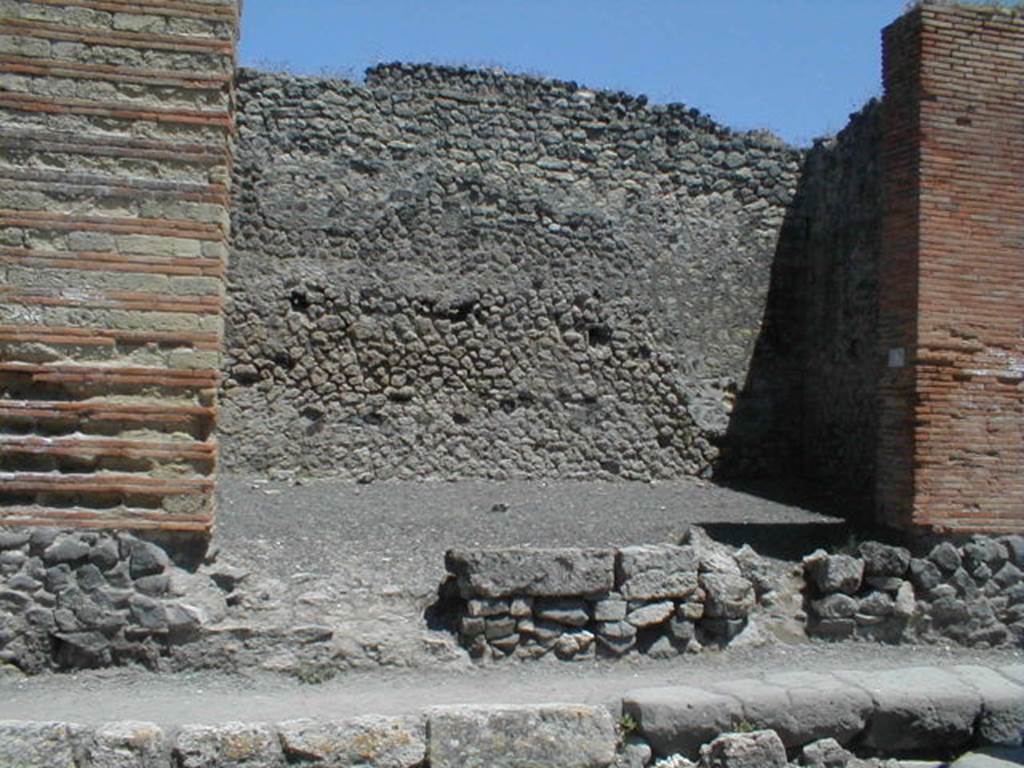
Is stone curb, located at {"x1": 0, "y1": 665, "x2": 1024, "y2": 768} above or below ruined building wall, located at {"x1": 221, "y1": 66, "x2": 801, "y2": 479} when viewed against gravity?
below

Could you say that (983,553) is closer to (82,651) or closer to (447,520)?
(447,520)

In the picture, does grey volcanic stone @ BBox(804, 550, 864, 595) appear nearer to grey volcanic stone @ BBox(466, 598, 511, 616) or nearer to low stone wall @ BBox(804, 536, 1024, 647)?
low stone wall @ BBox(804, 536, 1024, 647)

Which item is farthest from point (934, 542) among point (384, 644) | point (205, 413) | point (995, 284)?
point (205, 413)

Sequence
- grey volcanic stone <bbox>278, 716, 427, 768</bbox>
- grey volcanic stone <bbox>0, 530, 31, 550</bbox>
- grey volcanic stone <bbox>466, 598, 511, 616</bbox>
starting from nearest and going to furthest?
grey volcanic stone <bbox>278, 716, 427, 768</bbox>, grey volcanic stone <bbox>0, 530, 31, 550</bbox>, grey volcanic stone <bbox>466, 598, 511, 616</bbox>

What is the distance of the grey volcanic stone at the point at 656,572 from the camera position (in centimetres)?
628

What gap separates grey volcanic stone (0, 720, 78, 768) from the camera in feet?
15.4

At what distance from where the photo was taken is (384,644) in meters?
5.90

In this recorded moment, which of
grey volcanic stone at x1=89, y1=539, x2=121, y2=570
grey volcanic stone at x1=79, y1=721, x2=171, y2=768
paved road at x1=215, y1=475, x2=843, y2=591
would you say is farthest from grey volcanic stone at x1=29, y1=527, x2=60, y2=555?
paved road at x1=215, y1=475, x2=843, y2=591

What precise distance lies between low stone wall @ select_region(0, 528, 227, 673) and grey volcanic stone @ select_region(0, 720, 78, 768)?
0.72 m

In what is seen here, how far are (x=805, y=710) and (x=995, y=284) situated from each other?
3.19 metres

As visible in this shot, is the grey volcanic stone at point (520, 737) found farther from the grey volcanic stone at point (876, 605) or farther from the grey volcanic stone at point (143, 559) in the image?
the grey volcanic stone at point (876, 605)

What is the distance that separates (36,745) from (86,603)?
2.92ft

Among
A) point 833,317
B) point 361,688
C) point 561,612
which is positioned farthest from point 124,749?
point 833,317

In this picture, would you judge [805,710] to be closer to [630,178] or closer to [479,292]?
[479,292]
